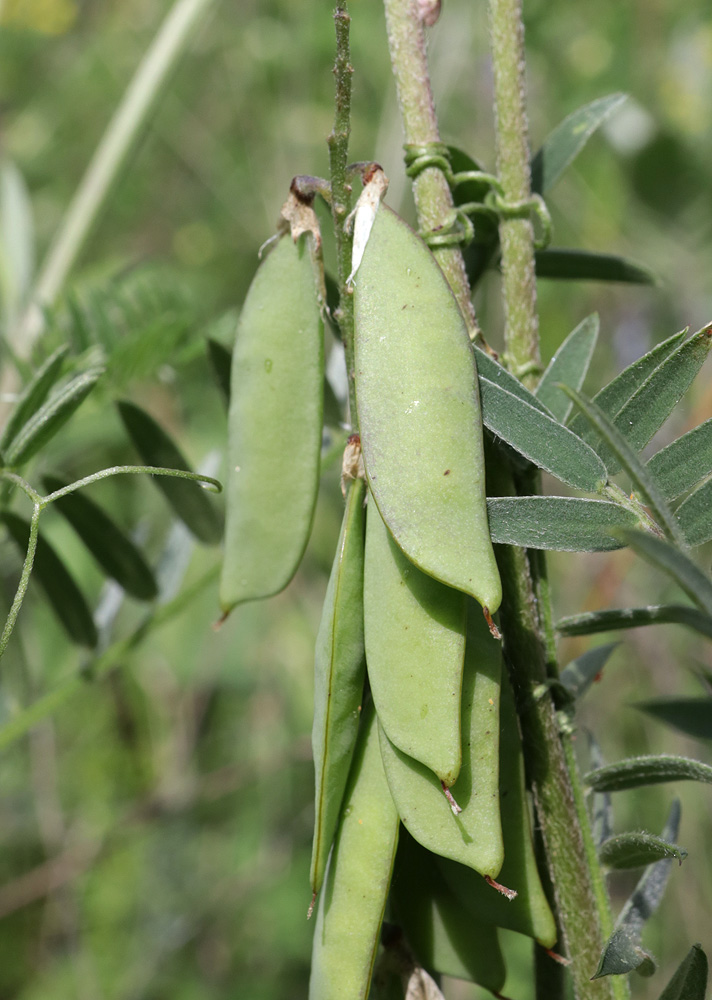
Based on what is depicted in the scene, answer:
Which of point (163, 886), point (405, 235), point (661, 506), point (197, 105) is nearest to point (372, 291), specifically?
point (405, 235)

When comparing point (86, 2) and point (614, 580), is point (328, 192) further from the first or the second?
point (86, 2)

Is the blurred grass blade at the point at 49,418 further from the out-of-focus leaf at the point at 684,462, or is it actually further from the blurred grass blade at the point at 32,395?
the out-of-focus leaf at the point at 684,462

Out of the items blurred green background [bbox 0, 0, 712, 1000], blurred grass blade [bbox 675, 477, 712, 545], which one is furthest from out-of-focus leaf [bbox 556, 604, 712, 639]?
blurred green background [bbox 0, 0, 712, 1000]

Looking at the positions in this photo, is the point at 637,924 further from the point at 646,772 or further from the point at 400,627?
the point at 400,627

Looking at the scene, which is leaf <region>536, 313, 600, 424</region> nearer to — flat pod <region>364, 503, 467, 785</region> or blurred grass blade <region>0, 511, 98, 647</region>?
flat pod <region>364, 503, 467, 785</region>

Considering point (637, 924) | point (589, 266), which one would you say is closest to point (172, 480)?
point (589, 266)

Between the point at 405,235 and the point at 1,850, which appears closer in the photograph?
the point at 405,235

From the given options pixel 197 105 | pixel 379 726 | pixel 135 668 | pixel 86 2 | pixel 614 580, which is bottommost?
pixel 379 726
